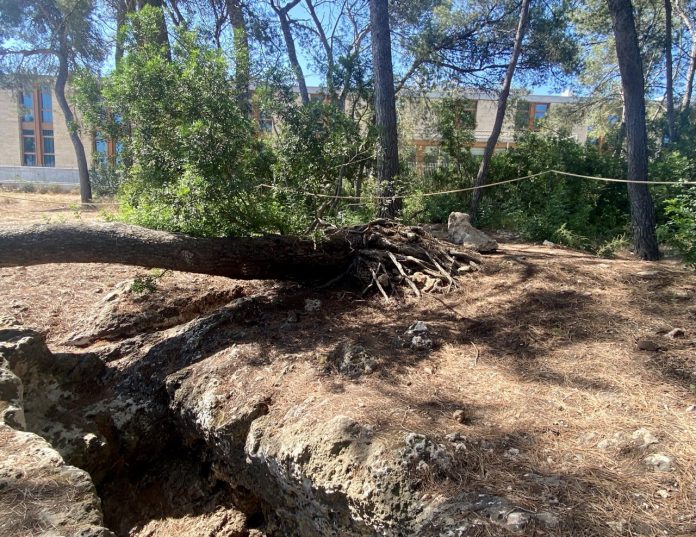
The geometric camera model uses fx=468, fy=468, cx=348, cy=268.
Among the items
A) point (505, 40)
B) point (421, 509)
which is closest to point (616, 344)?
point (421, 509)

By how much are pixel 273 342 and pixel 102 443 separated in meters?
1.56

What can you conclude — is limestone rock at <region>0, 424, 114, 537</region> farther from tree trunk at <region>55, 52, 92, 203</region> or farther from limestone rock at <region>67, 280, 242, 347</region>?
tree trunk at <region>55, 52, 92, 203</region>

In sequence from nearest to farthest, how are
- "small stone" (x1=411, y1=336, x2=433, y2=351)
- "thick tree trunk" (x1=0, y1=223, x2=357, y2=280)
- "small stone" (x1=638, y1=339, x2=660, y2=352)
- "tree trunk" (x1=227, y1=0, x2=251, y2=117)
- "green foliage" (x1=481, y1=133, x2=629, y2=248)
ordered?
"small stone" (x1=638, y1=339, x2=660, y2=352)
"small stone" (x1=411, y1=336, x2=433, y2=351)
"thick tree trunk" (x1=0, y1=223, x2=357, y2=280)
"tree trunk" (x1=227, y1=0, x2=251, y2=117)
"green foliage" (x1=481, y1=133, x2=629, y2=248)

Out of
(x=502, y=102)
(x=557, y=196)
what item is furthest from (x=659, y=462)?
(x=502, y=102)

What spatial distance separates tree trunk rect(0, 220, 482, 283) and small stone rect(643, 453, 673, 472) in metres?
3.03

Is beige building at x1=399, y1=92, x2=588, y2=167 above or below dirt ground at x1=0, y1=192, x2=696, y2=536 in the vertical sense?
above

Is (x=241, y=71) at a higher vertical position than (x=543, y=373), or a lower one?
higher

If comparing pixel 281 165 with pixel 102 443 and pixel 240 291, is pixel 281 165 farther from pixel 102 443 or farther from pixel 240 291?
pixel 102 443

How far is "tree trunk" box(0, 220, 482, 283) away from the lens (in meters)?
4.19

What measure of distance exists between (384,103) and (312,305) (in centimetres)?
335

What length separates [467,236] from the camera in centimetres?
663

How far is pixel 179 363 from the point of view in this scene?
4.32m

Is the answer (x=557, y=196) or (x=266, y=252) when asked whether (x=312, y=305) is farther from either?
(x=557, y=196)

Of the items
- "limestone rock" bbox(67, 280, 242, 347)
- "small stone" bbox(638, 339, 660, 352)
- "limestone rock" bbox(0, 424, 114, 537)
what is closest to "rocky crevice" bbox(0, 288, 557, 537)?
"limestone rock" bbox(0, 424, 114, 537)
